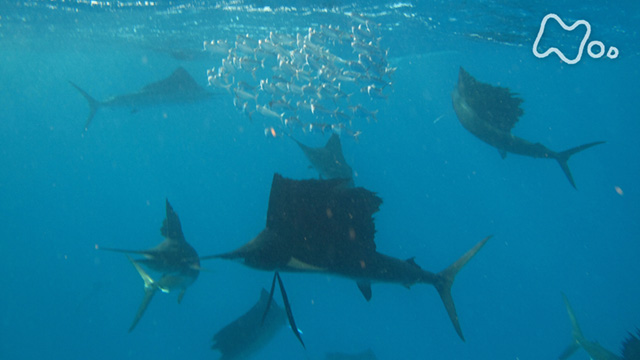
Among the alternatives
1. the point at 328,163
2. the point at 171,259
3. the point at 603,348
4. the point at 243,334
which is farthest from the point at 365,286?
the point at 603,348

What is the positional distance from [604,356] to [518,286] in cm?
1893

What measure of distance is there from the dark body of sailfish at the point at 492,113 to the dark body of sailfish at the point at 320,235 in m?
5.47

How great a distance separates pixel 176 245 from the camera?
5.65 m

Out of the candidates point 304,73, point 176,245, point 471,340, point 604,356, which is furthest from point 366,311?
point 176,245

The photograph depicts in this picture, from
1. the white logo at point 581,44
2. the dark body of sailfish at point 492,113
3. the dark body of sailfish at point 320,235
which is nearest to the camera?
the dark body of sailfish at point 320,235

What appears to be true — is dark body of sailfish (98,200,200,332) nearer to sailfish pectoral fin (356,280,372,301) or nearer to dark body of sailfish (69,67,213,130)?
sailfish pectoral fin (356,280,372,301)

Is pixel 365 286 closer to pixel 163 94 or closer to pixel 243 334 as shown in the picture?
pixel 243 334

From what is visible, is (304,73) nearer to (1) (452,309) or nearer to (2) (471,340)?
(1) (452,309)

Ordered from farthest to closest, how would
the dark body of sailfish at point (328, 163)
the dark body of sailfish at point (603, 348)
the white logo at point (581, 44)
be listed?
1. the white logo at point (581, 44)
2. the dark body of sailfish at point (328, 163)
3. the dark body of sailfish at point (603, 348)

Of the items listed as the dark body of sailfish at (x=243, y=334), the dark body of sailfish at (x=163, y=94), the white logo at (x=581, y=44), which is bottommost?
the dark body of sailfish at (x=243, y=334)

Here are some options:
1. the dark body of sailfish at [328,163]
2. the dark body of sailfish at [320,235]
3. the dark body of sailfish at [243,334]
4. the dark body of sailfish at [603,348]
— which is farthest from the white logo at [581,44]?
the dark body of sailfish at [243,334]

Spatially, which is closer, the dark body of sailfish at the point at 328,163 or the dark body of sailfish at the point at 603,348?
the dark body of sailfish at the point at 603,348

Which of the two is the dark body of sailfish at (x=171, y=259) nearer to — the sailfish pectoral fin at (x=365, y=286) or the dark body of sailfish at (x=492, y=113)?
the sailfish pectoral fin at (x=365, y=286)

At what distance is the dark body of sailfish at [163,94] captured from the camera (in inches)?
579
